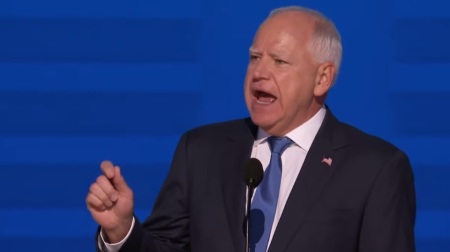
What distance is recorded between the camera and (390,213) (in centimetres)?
201

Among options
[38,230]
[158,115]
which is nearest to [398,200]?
[158,115]

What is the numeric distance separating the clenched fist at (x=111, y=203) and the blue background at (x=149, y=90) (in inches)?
32.7

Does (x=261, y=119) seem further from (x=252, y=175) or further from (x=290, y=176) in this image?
(x=252, y=175)

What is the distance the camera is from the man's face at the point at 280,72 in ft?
6.92

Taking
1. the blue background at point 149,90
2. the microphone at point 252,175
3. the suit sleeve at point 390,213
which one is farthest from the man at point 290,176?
the blue background at point 149,90

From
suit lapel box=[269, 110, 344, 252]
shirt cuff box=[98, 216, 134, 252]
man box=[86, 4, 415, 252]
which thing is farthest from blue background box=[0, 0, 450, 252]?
shirt cuff box=[98, 216, 134, 252]

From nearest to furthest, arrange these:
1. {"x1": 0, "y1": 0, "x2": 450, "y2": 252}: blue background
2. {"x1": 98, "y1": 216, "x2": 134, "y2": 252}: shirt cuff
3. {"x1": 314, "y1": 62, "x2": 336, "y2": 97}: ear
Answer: {"x1": 98, "y1": 216, "x2": 134, "y2": 252}: shirt cuff < {"x1": 314, "y1": 62, "x2": 336, "y2": 97}: ear < {"x1": 0, "y1": 0, "x2": 450, "y2": 252}: blue background

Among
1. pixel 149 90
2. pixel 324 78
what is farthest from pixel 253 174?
pixel 149 90

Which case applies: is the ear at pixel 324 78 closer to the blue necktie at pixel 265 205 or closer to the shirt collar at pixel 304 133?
the shirt collar at pixel 304 133

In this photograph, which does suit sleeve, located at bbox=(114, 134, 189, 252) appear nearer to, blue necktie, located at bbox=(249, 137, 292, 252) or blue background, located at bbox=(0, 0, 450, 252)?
blue necktie, located at bbox=(249, 137, 292, 252)

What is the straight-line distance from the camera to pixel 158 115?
9.11 feet

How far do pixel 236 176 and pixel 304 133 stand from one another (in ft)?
0.61

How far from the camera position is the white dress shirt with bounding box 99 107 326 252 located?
2.11 meters

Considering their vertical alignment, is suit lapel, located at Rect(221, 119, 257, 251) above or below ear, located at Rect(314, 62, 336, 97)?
below
